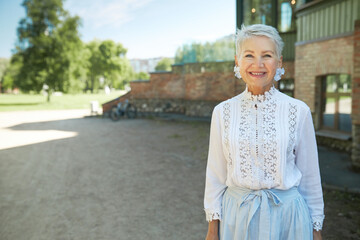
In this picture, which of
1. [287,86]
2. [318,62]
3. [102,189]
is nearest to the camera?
[102,189]

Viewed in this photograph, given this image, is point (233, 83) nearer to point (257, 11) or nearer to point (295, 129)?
point (257, 11)

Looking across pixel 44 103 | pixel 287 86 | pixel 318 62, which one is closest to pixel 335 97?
pixel 318 62

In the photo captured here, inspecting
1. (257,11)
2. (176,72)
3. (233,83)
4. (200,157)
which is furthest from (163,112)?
(200,157)

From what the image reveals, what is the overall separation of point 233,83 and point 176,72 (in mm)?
4806

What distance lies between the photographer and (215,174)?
1.91 m

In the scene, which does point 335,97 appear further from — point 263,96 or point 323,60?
point 263,96

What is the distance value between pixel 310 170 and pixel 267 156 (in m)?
0.27

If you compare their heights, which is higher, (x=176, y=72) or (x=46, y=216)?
(x=176, y=72)

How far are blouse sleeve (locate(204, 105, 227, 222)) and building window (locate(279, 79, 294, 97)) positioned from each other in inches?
445

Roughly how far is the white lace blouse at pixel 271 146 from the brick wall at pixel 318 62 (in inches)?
275

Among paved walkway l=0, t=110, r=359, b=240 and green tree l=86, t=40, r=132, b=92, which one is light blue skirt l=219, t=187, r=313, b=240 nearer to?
paved walkway l=0, t=110, r=359, b=240

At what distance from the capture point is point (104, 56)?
76.6 metres

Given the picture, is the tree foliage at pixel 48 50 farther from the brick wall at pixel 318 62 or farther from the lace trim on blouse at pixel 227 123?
the lace trim on blouse at pixel 227 123

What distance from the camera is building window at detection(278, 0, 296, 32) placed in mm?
11922
